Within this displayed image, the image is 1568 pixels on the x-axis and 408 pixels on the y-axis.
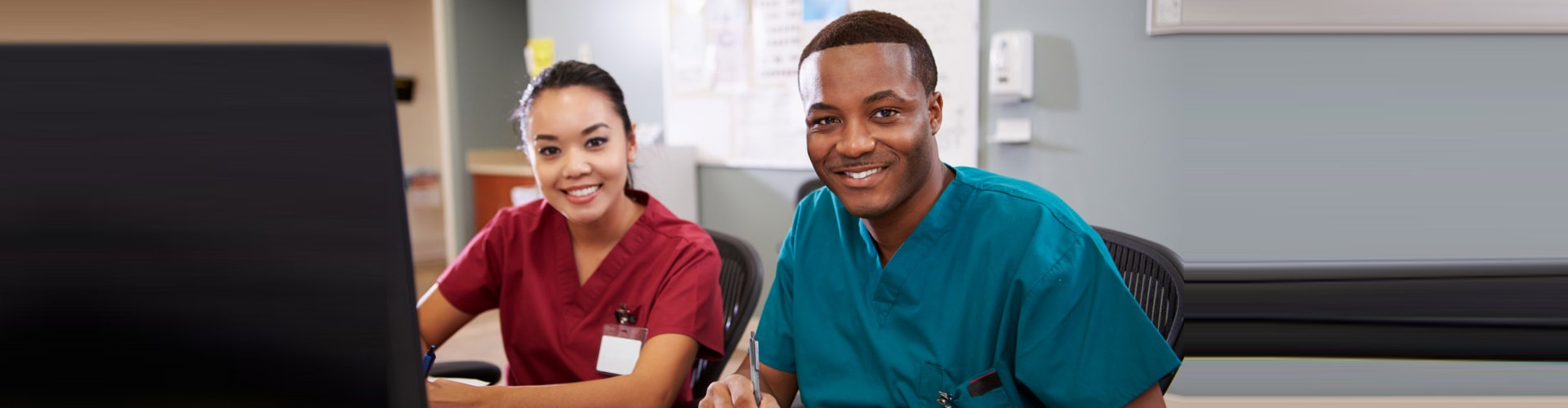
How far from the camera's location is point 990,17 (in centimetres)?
270

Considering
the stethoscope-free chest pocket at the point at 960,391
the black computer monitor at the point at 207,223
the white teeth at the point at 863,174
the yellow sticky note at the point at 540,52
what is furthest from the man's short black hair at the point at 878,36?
the yellow sticky note at the point at 540,52

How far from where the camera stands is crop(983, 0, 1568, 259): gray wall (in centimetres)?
183

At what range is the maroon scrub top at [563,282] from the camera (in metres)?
1.32

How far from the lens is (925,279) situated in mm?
1052

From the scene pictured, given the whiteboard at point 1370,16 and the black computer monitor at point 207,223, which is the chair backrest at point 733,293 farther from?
the whiteboard at point 1370,16

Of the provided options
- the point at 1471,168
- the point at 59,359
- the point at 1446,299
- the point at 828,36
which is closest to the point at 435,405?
the point at 59,359

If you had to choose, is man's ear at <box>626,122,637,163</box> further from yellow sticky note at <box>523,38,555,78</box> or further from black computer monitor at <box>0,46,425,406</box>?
yellow sticky note at <box>523,38,555,78</box>

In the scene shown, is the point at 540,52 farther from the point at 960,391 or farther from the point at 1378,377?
the point at 960,391

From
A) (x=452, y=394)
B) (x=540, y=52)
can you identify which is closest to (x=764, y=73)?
(x=540, y=52)

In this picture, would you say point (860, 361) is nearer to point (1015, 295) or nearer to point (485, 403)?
point (1015, 295)

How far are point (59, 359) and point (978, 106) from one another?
8.27ft

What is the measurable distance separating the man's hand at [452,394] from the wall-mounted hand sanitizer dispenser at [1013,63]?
1970 millimetres

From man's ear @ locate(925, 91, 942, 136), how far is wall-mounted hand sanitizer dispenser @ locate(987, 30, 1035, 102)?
1.58 metres

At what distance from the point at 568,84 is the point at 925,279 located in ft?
2.10
